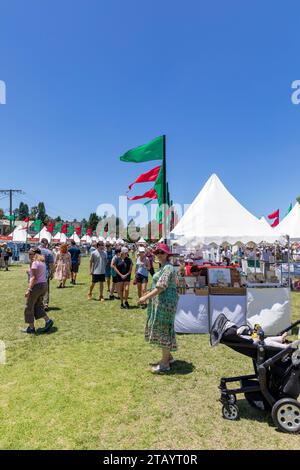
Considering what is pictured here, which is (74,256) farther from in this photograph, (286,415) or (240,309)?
(286,415)

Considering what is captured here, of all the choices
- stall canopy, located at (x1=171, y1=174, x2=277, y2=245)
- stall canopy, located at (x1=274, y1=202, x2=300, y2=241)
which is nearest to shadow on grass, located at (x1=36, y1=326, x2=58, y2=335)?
stall canopy, located at (x1=171, y1=174, x2=277, y2=245)

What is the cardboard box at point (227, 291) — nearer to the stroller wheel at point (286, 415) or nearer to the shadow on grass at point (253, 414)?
the shadow on grass at point (253, 414)

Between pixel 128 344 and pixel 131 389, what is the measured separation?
1.86 m

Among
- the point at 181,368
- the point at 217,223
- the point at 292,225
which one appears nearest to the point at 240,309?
the point at 217,223

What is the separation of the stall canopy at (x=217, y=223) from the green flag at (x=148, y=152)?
1.64m

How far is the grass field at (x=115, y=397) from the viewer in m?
3.18

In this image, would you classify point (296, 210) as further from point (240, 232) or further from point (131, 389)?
point (131, 389)

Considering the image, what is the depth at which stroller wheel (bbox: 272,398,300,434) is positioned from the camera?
3227 mm

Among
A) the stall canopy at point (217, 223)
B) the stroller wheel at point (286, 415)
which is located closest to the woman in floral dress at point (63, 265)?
the stall canopy at point (217, 223)

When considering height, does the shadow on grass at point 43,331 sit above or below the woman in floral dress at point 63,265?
below

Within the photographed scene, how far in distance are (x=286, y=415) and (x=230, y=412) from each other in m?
0.57

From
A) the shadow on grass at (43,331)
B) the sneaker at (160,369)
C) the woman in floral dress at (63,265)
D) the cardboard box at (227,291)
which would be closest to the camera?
the sneaker at (160,369)

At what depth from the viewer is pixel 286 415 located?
3248 millimetres

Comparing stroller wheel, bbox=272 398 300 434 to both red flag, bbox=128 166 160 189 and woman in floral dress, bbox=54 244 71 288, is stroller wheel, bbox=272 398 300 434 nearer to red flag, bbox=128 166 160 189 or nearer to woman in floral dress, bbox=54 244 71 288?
red flag, bbox=128 166 160 189
